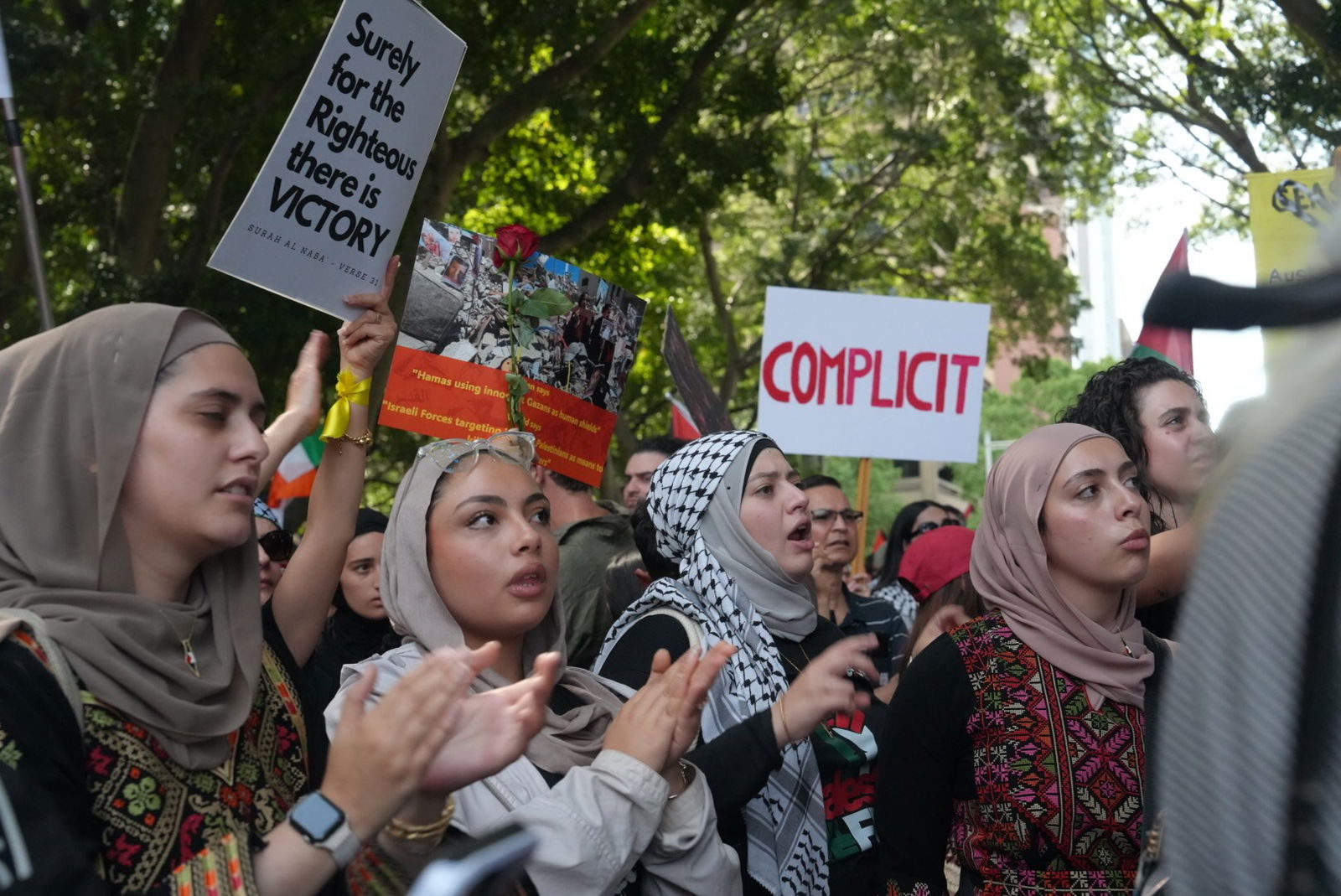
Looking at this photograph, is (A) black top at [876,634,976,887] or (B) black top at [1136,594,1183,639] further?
(B) black top at [1136,594,1183,639]

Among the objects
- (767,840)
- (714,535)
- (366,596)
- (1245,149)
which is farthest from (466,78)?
(767,840)

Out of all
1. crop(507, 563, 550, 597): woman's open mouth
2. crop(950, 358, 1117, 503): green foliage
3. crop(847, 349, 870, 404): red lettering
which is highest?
crop(950, 358, 1117, 503): green foliage

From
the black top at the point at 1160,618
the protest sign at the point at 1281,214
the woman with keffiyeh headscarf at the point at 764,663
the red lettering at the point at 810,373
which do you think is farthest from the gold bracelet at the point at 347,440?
the red lettering at the point at 810,373

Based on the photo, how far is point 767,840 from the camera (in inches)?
134

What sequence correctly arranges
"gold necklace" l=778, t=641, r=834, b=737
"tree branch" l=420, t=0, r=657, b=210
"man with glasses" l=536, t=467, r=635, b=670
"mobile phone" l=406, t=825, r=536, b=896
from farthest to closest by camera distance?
"tree branch" l=420, t=0, r=657, b=210
"man with glasses" l=536, t=467, r=635, b=670
"gold necklace" l=778, t=641, r=834, b=737
"mobile phone" l=406, t=825, r=536, b=896

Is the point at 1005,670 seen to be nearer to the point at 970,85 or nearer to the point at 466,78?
the point at 466,78

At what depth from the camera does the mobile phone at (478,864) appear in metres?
1.23

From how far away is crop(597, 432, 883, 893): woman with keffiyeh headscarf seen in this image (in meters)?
2.99

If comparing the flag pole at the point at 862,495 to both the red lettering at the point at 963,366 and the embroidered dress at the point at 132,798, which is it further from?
the embroidered dress at the point at 132,798

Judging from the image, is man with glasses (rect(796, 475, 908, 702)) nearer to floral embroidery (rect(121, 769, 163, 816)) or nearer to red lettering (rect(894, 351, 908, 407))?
red lettering (rect(894, 351, 908, 407))

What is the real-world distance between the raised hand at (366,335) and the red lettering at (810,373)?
3.56 metres

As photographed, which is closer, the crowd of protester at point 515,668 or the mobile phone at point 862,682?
the crowd of protester at point 515,668

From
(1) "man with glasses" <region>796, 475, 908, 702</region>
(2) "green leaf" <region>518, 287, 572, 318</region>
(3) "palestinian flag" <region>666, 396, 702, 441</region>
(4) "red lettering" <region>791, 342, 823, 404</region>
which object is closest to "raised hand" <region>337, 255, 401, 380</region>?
(2) "green leaf" <region>518, 287, 572, 318</region>

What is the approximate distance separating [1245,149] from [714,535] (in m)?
8.44
